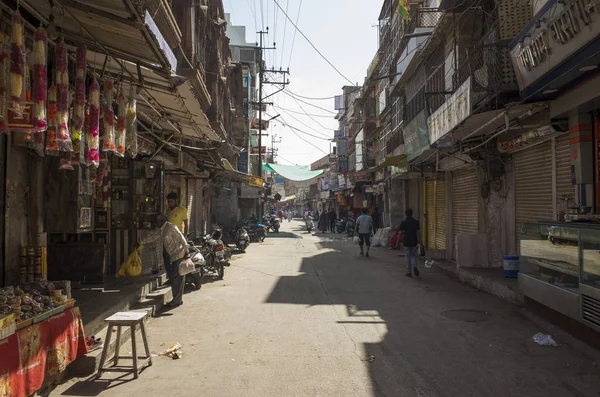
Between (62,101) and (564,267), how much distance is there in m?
6.73

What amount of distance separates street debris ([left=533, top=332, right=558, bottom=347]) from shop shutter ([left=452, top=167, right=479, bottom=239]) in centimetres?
727

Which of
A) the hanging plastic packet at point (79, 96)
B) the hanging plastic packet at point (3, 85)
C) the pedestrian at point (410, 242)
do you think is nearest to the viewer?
the hanging plastic packet at point (3, 85)

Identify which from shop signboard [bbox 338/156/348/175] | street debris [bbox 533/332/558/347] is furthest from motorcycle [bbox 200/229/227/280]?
shop signboard [bbox 338/156/348/175]

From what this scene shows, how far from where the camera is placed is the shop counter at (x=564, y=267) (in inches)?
221

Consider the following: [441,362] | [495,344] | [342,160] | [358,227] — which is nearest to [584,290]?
[495,344]

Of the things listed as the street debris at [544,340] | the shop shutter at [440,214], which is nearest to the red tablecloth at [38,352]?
the street debris at [544,340]

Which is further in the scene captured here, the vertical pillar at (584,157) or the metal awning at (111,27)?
the vertical pillar at (584,157)

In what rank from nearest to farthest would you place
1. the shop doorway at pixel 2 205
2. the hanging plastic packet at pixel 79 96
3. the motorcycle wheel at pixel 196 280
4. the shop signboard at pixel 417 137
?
1. the hanging plastic packet at pixel 79 96
2. the shop doorway at pixel 2 205
3. the motorcycle wheel at pixel 196 280
4. the shop signboard at pixel 417 137

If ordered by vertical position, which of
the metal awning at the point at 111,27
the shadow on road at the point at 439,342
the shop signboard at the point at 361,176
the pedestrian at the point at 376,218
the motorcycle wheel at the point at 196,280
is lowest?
the shadow on road at the point at 439,342

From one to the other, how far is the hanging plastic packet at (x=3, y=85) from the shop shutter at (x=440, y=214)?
15413 mm

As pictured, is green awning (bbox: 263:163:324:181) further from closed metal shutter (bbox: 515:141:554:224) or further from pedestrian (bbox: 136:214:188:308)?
pedestrian (bbox: 136:214:188:308)

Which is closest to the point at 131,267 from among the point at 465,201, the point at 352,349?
the point at 352,349

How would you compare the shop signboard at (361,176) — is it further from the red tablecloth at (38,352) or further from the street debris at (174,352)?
the red tablecloth at (38,352)

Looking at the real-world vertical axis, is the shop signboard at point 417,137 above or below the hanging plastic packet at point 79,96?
above
